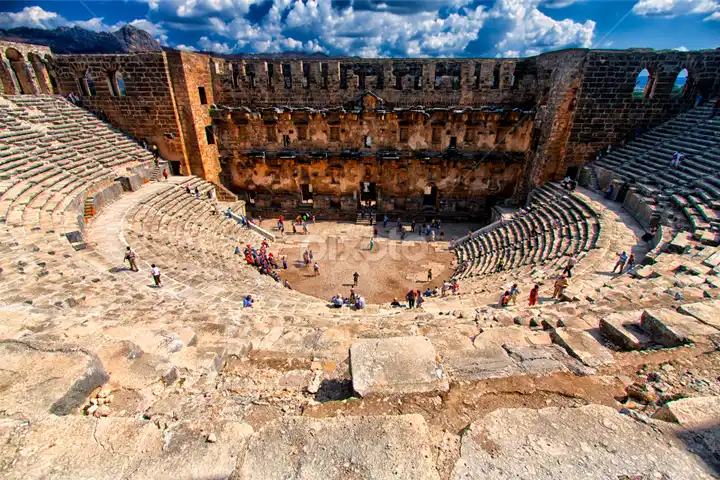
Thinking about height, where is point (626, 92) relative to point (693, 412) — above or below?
above

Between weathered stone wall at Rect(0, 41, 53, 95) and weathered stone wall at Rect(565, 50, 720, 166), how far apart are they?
1085 inches

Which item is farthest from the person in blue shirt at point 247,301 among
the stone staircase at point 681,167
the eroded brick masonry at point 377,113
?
the stone staircase at point 681,167

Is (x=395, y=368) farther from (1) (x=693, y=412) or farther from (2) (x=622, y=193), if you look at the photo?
(2) (x=622, y=193)

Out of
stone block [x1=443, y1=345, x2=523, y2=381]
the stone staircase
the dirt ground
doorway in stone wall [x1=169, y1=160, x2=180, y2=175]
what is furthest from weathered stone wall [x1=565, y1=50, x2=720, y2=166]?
doorway in stone wall [x1=169, y1=160, x2=180, y2=175]

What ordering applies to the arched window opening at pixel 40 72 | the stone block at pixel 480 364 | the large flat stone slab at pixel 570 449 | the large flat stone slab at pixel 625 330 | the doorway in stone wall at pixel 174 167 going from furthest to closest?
the doorway in stone wall at pixel 174 167
the arched window opening at pixel 40 72
the large flat stone slab at pixel 625 330
the stone block at pixel 480 364
the large flat stone slab at pixel 570 449

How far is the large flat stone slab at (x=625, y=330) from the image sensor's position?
194 inches

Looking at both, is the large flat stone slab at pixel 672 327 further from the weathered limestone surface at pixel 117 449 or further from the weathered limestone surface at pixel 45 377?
the weathered limestone surface at pixel 45 377

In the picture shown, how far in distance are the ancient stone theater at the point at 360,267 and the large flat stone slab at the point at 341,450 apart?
0.06 feet

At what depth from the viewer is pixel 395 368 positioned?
3682mm

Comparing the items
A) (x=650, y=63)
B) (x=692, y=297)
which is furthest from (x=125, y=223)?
(x=650, y=63)

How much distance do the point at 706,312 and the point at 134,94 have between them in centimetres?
2339

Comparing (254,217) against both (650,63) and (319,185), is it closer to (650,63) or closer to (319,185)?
(319,185)

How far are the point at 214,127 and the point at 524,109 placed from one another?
17.8 metres

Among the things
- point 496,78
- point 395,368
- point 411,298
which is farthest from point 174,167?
point 395,368
